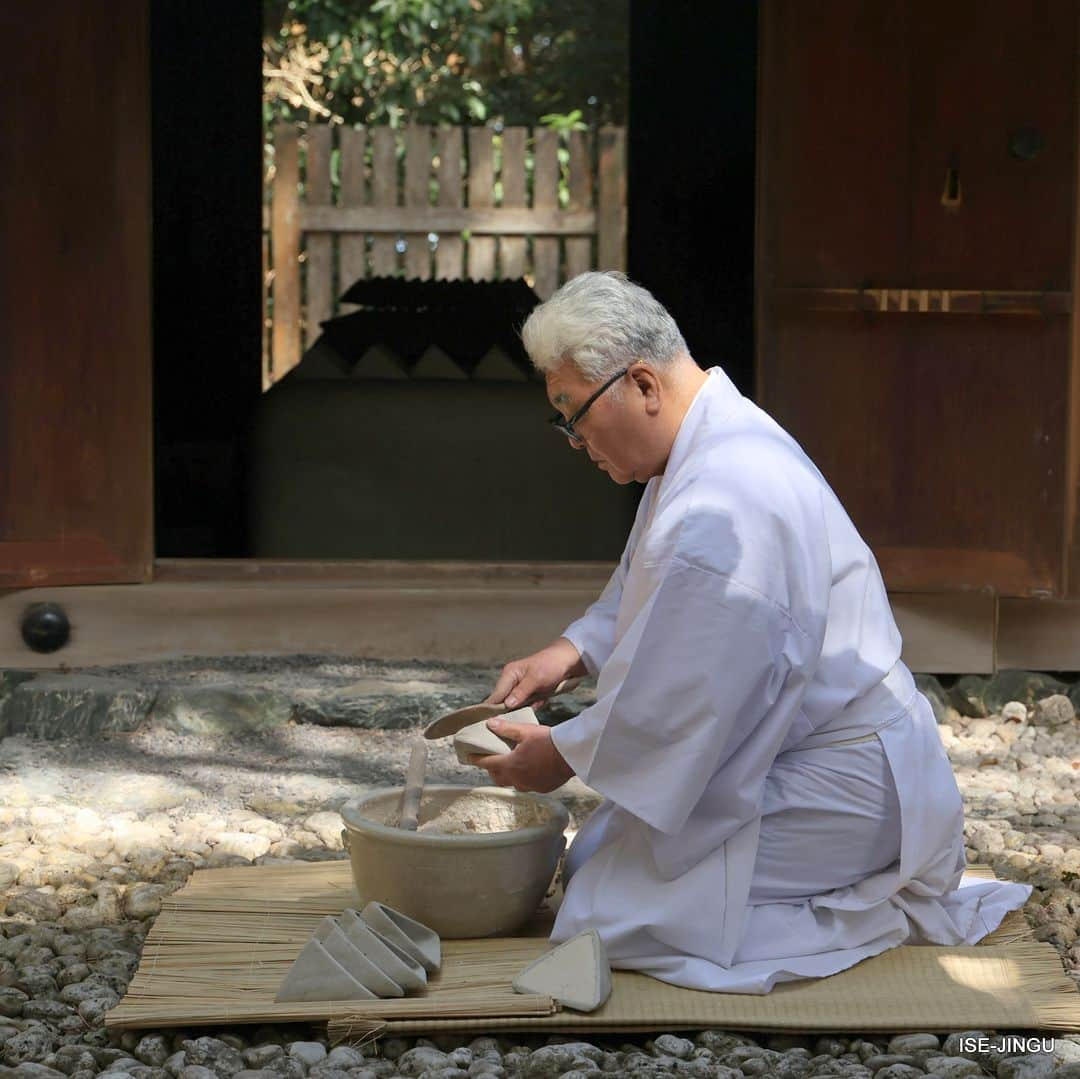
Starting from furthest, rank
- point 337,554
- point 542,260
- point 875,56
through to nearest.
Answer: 1. point 542,260
2. point 337,554
3. point 875,56

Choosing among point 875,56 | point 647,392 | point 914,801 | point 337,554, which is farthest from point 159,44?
point 914,801

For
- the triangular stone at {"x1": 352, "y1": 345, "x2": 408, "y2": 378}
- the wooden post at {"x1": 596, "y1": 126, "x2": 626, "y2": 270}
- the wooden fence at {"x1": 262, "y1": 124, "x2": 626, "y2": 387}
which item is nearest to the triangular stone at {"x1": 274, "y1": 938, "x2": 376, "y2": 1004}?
the triangular stone at {"x1": 352, "y1": 345, "x2": 408, "y2": 378}

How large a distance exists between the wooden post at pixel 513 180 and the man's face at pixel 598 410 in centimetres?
656

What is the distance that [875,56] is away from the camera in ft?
15.8

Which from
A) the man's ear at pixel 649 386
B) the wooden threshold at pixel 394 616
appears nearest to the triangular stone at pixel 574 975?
the man's ear at pixel 649 386

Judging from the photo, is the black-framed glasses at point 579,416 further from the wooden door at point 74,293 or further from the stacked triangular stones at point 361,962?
the wooden door at point 74,293

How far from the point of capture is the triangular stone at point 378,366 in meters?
6.11

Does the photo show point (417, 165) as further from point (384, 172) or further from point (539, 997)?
point (539, 997)

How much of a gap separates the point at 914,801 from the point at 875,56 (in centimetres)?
277

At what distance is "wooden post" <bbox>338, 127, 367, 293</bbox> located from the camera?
929cm

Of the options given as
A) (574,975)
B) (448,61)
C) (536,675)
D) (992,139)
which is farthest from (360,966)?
(448,61)

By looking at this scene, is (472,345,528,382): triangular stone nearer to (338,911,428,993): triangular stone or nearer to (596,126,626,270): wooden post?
(596,126,626,270): wooden post

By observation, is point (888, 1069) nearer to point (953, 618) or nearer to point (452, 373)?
point (953, 618)

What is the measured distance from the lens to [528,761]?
2.79 metres
